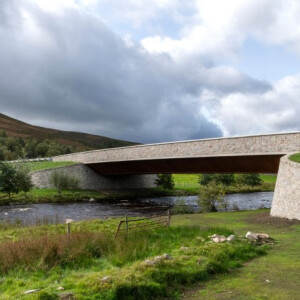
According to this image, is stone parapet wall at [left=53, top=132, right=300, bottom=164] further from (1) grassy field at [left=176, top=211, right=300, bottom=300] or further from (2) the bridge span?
(1) grassy field at [left=176, top=211, right=300, bottom=300]

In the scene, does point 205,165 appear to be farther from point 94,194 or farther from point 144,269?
point 144,269

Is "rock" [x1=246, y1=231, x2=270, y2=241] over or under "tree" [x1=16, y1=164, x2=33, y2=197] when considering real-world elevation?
over

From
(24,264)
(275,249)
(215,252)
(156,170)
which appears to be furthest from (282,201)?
(156,170)

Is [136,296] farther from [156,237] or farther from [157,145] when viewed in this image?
[157,145]

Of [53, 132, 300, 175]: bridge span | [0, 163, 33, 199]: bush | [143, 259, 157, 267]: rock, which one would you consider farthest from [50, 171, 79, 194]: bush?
[143, 259, 157, 267]: rock

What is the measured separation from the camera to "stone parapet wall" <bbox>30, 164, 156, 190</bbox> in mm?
49656

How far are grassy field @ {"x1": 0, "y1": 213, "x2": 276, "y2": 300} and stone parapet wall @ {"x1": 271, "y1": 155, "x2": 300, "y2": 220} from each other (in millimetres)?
8211

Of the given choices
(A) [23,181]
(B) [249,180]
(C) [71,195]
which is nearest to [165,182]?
(B) [249,180]

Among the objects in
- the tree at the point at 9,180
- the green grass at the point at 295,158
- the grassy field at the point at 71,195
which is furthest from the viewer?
the grassy field at the point at 71,195

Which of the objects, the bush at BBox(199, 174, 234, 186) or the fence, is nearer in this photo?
the fence

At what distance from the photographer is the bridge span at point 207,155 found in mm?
28266

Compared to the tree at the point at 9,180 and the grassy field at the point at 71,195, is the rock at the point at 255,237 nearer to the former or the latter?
the grassy field at the point at 71,195

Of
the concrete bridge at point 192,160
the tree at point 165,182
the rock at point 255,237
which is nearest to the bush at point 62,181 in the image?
the concrete bridge at point 192,160

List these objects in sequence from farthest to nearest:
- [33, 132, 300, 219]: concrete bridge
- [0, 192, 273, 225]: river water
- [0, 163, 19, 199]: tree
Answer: [0, 163, 19, 199]: tree, [33, 132, 300, 219]: concrete bridge, [0, 192, 273, 225]: river water
